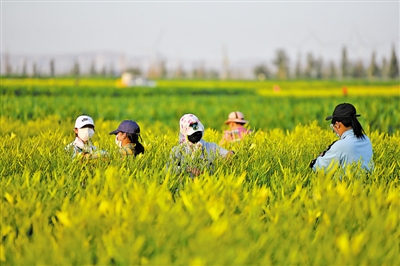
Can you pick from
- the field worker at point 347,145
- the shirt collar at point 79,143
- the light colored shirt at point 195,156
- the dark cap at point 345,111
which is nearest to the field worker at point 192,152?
the light colored shirt at point 195,156

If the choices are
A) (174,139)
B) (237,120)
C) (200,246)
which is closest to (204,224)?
(200,246)

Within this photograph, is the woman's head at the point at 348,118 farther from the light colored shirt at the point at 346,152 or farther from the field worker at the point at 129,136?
the field worker at the point at 129,136

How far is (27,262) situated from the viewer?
2551 mm

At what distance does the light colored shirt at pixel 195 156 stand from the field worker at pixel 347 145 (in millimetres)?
894

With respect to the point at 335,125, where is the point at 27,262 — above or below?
below

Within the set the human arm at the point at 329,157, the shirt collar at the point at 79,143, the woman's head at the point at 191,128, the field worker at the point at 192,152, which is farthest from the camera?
the shirt collar at the point at 79,143

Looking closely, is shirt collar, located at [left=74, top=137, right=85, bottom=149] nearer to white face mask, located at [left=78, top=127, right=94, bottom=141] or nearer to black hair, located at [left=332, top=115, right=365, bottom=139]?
white face mask, located at [left=78, top=127, right=94, bottom=141]

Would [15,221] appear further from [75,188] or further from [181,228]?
[181,228]

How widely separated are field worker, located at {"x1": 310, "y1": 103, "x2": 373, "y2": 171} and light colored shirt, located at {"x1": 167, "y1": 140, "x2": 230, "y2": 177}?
894 mm

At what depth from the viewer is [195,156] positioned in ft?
15.9

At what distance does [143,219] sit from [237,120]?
4.65 m

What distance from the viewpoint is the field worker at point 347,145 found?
504 centimetres

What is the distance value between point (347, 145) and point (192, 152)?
1.37m

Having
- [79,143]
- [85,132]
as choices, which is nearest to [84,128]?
[85,132]
